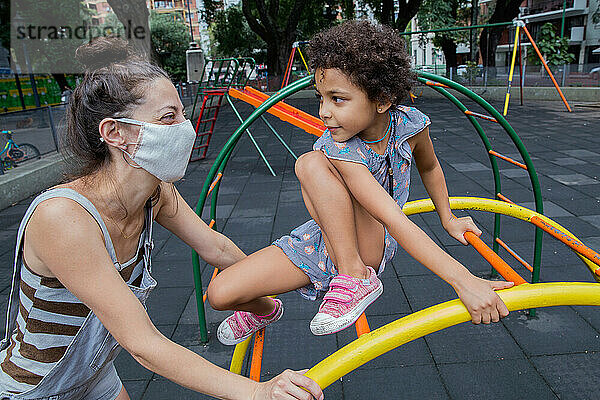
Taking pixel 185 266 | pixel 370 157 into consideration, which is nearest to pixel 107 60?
pixel 370 157

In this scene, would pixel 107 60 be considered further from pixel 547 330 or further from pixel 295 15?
pixel 295 15

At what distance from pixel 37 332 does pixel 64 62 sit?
74.4ft

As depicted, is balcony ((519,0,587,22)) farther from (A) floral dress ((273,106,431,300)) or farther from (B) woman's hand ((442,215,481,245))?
(A) floral dress ((273,106,431,300))

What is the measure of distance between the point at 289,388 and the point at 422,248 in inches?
20.0

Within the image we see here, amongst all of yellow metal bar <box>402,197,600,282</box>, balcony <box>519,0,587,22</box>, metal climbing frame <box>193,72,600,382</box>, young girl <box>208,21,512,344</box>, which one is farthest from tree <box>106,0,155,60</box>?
balcony <box>519,0,587,22</box>

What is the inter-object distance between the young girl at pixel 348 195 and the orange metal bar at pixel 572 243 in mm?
641

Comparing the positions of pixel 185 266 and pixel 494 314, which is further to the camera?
pixel 185 266

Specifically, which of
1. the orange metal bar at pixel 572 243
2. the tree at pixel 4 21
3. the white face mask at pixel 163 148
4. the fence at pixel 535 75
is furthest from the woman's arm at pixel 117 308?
the tree at pixel 4 21

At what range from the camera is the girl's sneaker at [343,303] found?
1320 mm

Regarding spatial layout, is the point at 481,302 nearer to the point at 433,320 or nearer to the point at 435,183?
the point at 433,320

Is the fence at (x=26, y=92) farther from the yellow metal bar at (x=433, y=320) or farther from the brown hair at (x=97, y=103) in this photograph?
the yellow metal bar at (x=433, y=320)

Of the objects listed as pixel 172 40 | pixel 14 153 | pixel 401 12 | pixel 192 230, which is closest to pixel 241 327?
pixel 192 230

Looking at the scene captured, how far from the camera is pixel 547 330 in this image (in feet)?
8.36

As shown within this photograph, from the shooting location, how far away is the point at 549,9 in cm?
3036
